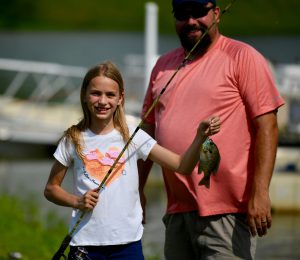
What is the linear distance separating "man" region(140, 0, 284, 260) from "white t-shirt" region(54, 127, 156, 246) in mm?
350

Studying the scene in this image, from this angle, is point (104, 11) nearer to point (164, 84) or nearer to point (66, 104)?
point (66, 104)

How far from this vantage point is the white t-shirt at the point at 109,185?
416cm

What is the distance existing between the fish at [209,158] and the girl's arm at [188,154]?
5 centimetres

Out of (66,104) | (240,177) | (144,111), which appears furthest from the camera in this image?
(66,104)

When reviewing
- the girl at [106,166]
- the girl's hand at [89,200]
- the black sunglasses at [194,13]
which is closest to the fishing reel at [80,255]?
the girl at [106,166]

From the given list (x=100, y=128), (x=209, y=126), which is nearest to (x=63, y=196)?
(x=100, y=128)

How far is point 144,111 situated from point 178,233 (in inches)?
27.1

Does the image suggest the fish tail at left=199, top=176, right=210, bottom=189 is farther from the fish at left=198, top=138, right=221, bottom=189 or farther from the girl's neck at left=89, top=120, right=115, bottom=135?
the girl's neck at left=89, top=120, right=115, bottom=135

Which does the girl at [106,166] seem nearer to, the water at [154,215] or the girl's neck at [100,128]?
the girl's neck at [100,128]

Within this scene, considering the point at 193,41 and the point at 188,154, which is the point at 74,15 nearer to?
the point at 193,41

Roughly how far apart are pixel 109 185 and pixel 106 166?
87 mm

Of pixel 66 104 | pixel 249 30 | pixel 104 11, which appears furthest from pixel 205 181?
pixel 104 11

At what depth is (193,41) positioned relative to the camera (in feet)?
14.9

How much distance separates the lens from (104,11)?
65.2m
